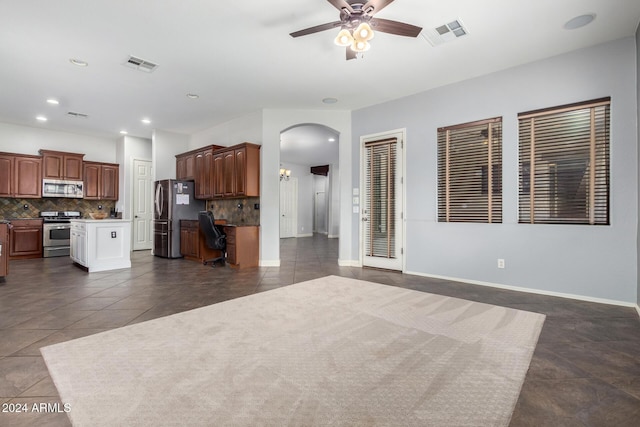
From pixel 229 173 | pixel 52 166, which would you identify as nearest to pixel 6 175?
pixel 52 166

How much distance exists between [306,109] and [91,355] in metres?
4.93

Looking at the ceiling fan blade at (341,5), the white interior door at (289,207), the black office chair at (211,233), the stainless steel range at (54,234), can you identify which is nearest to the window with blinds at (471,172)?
the ceiling fan blade at (341,5)

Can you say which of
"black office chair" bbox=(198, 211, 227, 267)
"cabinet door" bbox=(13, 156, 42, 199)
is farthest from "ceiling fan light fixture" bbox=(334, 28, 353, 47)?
"cabinet door" bbox=(13, 156, 42, 199)

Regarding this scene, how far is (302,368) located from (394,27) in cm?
292

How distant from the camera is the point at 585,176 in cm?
360

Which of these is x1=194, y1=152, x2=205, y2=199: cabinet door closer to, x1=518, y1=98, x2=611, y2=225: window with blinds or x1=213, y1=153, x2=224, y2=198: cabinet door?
x1=213, y1=153, x2=224, y2=198: cabinet door

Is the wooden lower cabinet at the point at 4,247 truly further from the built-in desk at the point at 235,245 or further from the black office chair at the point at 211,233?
the built-in desk at the point at 235,245

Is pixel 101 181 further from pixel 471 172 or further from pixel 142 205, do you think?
pixel 471 172

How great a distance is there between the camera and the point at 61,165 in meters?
7.26

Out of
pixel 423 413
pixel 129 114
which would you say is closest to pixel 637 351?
pixel 423 413

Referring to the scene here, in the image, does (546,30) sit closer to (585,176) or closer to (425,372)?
(585,176)

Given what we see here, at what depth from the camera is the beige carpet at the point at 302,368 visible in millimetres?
1526

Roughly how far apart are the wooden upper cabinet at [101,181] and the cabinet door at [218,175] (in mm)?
3509

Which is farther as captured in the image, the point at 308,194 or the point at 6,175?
the point at 308,194
